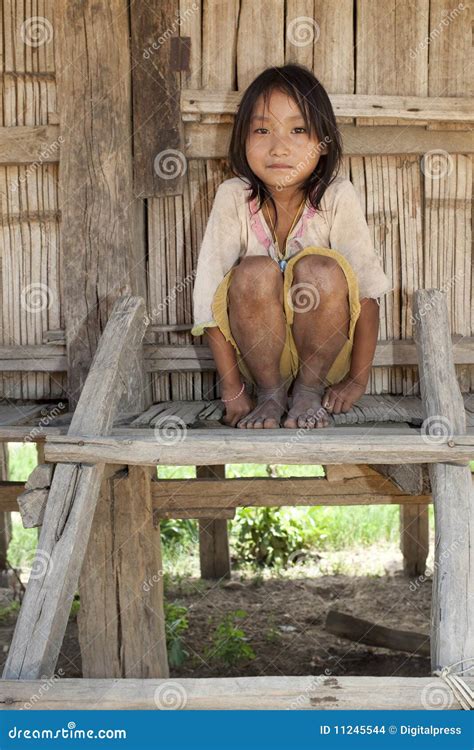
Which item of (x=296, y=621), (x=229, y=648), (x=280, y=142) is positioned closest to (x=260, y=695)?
(x=280, y=142)

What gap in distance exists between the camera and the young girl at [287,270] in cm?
320

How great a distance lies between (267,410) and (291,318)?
0.40m

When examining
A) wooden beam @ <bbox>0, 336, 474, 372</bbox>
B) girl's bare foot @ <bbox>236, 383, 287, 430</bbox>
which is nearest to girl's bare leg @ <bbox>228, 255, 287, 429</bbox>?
girl's bare foot @ <bbox>236, 383, 287, 430</bbox>

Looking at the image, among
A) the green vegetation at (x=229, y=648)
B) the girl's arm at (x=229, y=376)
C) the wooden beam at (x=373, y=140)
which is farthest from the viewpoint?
the green vegetation at (x=229, y=648)

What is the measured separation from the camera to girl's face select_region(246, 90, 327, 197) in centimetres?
338

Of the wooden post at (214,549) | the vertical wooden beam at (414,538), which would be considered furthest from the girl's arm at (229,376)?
the vertical wooden beam at (414,538)

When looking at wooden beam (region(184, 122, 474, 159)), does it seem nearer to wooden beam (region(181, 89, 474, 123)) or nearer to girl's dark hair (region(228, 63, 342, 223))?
wooden beam (region(181, 89, 474, 123))

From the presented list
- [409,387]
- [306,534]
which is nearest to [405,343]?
[409,387]

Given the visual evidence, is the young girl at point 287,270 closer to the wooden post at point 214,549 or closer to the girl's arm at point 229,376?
the girl's arm at point 229,376

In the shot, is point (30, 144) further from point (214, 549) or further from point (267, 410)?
point (214, 549)

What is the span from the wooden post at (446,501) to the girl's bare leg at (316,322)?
0.27 meters

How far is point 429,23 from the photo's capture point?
12.5 feet

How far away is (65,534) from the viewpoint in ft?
8.44
